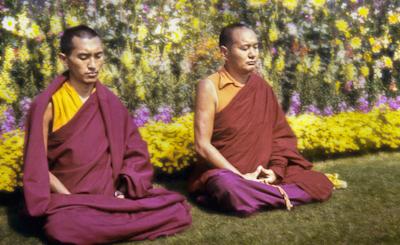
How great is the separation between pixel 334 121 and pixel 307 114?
1.15 feet

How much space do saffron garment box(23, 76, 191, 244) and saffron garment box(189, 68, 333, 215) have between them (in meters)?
0.57

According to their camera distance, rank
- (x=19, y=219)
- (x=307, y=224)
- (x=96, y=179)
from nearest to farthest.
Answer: (x=96, y=179) → (x=307, y=224) → (x=19, y=219)

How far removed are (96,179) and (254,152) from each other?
1449 millimetres

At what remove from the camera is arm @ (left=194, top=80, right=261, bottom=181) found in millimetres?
4918

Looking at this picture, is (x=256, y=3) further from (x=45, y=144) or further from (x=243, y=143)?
(x=45, y=144)

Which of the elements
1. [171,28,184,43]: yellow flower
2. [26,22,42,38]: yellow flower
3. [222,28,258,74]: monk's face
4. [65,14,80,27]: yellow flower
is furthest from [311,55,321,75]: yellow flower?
[26,22,42,38]: yellow flower

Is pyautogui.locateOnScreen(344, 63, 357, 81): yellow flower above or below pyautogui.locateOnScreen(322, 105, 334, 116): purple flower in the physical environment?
above

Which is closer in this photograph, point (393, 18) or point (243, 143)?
point (243, 143)

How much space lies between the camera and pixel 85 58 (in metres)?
4.37

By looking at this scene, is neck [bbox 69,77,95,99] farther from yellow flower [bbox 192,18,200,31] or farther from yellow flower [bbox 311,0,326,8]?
yellow flower [bbox 311,0,326,8]

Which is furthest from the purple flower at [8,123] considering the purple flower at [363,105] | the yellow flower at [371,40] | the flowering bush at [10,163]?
the yellow flower at [371,40]

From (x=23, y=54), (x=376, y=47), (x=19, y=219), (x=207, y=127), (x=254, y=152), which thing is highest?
(x=23, y=54)

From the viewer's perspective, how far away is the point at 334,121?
265 inches

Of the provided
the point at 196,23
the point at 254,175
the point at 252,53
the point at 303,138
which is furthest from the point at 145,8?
the point at 254,175
